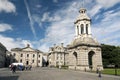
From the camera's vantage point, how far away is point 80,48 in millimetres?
41812

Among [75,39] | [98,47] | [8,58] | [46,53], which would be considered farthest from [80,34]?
[46,53]

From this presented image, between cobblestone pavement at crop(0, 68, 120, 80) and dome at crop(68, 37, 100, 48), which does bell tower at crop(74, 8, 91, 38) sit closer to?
dome at crop(68, 37, 100, 48)

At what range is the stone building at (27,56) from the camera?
318 feet

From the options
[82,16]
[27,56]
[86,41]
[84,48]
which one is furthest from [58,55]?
[84,48]

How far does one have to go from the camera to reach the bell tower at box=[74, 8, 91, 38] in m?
44.8

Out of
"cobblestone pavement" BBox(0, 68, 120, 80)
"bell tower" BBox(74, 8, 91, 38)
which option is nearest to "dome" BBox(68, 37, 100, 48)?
"bell tower" BBox(74, 8, 91, 38)

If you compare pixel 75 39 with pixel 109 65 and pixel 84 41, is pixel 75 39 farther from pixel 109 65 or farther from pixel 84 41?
pixel 109 65

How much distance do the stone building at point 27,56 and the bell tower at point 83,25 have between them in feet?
189

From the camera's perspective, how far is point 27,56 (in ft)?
324

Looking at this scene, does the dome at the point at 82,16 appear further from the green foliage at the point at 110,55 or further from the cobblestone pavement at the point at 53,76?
the green foliage at the point at 110,55

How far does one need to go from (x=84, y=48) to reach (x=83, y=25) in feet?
24.6

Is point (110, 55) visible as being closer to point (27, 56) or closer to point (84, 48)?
point (84, 48)

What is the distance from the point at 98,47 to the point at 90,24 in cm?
712

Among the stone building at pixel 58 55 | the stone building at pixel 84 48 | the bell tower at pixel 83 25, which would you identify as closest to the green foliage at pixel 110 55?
the stone building at pixel 84 48
